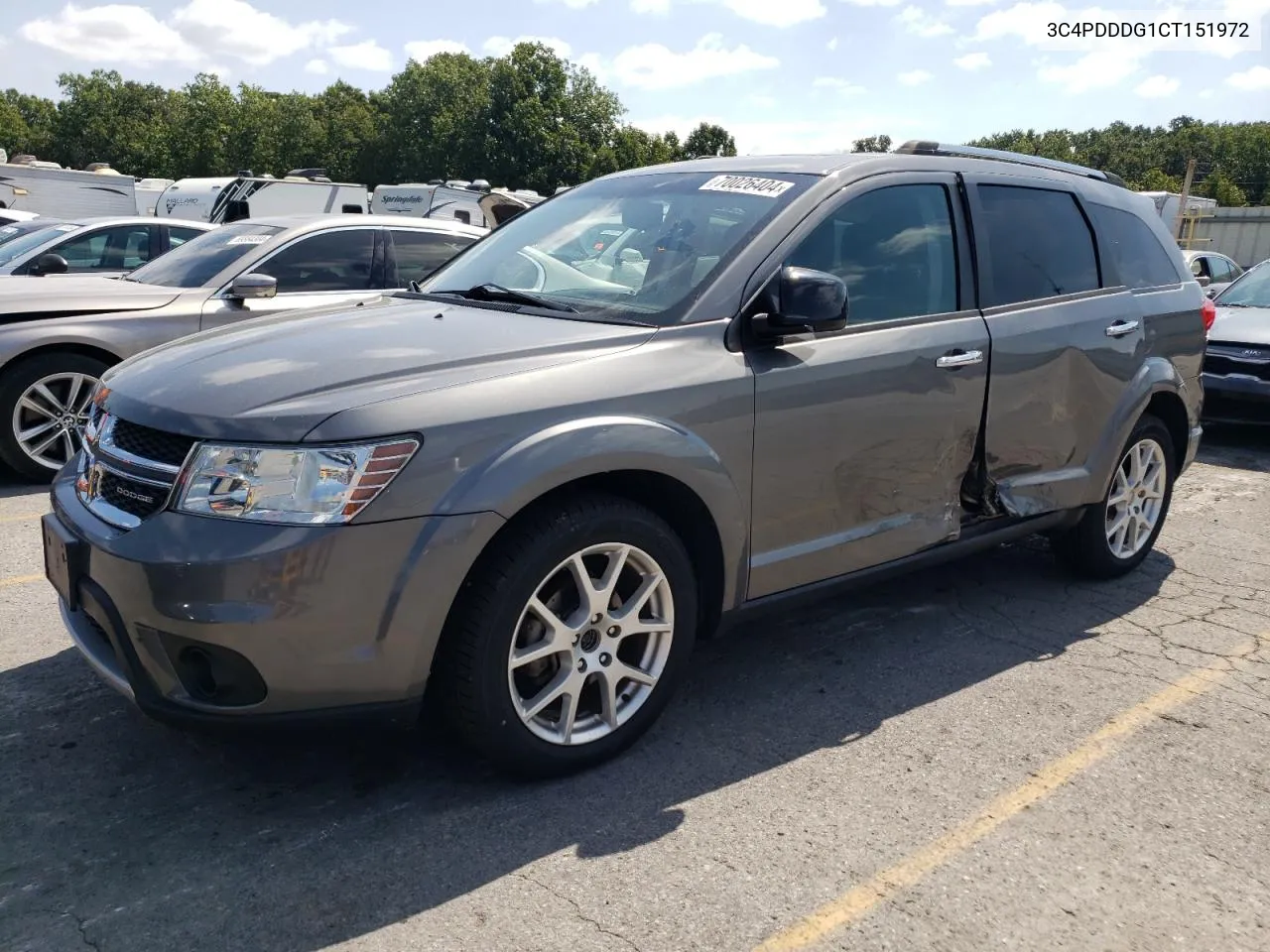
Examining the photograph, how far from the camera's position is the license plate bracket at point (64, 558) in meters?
2.79

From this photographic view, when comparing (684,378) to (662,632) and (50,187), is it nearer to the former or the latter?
(662,632)

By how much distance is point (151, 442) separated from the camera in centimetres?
280

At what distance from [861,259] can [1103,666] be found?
183 centimetres

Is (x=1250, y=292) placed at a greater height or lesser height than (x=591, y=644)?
greater

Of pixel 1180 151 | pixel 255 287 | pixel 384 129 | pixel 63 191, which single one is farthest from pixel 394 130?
pixel 1180 151

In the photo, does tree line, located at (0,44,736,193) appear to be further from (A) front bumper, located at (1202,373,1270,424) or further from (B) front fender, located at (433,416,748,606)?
(B) front fender, located at (433,416,748,606)

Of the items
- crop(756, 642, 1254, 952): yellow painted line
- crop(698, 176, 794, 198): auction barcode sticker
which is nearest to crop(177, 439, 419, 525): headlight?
crop(756, 642, 1254, 952): yellow painted line

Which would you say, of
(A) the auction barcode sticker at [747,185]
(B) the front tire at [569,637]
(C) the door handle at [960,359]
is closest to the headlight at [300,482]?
(B) the front tire at [569,637]

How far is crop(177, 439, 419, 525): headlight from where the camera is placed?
2.54 m

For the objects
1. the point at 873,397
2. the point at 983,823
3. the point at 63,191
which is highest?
the point at 63,191

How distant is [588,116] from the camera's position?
190ft

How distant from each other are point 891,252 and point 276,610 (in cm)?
248

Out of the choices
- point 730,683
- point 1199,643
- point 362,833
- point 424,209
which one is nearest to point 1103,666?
point 1199,643

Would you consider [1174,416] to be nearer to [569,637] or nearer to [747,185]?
[747,185]
